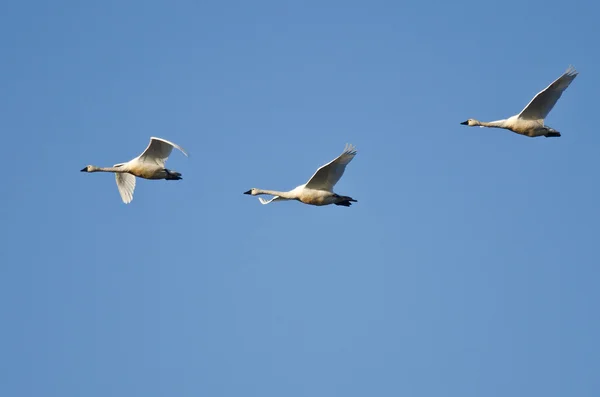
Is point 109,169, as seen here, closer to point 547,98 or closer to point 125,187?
point 125,187

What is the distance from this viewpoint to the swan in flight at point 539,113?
58250 mm

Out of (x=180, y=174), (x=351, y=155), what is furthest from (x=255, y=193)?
(x=351, y=155)

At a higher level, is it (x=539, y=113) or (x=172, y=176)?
(x=539, y=113)

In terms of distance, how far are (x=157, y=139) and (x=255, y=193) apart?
5.32 meters

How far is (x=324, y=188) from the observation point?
56.8 m

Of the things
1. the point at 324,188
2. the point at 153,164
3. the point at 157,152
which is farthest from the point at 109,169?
the point at 324,188

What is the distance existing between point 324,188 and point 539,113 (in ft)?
33.2

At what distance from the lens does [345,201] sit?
2255 inches

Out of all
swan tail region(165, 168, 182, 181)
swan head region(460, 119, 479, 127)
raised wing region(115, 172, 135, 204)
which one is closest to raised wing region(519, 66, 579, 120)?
swan head region(460, 119, 479, 127)

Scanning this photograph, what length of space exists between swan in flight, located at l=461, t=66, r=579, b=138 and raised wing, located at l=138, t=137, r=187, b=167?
14273mm

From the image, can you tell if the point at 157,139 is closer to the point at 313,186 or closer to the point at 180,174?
the point at 180,174

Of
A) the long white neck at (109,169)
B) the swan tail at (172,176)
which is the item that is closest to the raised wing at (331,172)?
the swan tail at (172,176)

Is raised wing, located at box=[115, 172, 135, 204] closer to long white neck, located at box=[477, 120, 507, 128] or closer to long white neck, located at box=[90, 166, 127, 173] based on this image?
long white neck, located at box=[90, 166, 127, 173]

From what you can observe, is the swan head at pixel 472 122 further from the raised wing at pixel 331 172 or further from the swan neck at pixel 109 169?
the swan neck at pixel 109 169
